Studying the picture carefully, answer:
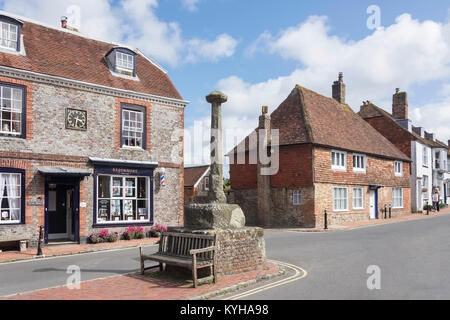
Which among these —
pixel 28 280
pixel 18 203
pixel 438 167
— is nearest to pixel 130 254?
pixel 28 280

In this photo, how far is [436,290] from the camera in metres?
7.05

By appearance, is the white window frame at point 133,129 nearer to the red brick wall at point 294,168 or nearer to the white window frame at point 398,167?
the red brick wall at point 294,168

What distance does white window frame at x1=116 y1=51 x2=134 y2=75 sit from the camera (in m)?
17.9

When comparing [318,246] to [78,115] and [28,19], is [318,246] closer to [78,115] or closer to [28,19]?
[78,115]

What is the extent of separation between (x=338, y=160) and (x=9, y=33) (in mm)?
19241

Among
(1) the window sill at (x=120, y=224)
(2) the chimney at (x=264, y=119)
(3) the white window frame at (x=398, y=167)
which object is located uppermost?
(2) the chimney at (x=264, y=119)

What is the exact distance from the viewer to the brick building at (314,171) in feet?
75.0

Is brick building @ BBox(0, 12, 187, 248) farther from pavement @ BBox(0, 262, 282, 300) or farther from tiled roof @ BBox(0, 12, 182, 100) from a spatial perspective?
pavement @ BBox(0, 262, 282, 300)

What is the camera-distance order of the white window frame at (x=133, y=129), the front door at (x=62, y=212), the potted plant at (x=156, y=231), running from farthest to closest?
the potted plant at (x=156, y=231)
the white window frame at (x=133, y=129)
the front door at (x=62, y=212)

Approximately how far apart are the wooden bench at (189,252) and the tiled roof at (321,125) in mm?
15155

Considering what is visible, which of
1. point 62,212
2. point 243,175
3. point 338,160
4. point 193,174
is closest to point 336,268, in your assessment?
point 62,212

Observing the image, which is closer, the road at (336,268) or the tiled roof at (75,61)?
the road at (336,268)

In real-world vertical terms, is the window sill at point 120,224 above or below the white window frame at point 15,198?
below

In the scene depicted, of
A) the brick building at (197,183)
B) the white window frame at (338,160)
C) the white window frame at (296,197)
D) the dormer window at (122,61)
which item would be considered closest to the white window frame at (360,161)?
the white window frame at (338,160)
